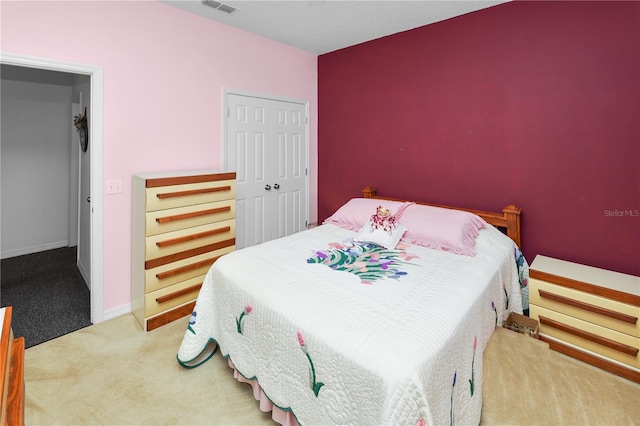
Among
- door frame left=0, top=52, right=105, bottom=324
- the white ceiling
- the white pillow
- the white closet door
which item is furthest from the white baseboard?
the white pillow

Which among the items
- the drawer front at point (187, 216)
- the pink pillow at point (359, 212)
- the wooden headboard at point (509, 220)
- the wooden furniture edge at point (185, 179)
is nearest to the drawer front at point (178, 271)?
the drawer front at point (187, 216)


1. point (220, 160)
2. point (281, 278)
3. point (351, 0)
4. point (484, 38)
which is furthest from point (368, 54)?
point (281, 278)

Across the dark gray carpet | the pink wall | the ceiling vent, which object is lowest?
the dark gray carpet

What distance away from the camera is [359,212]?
301 centimetres

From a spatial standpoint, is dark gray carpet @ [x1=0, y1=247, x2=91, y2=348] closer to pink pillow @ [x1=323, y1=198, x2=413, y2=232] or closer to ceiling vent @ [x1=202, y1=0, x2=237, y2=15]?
pink pillow @ [x1=323, y1=198, x2=413, y2=232]

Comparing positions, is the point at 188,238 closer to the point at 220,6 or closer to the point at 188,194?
the point at 188,194

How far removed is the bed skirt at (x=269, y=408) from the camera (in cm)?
159

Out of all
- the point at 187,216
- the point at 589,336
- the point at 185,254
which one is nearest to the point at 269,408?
the point at 185,254

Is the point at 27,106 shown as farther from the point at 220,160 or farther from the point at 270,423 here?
the point at 270,423

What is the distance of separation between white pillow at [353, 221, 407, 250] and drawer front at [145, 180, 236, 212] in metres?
1.20

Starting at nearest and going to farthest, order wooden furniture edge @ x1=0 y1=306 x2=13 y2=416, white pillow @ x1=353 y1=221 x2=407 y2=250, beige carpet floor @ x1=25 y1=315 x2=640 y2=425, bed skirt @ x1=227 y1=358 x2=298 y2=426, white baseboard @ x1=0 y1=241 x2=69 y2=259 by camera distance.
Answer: wooden furniture edge @ x1=0 y1=306 x2=13 y2=416, bed skirt @ x1=227 y1=358 x2=298 y2=426, beige carpet floor @ x1=25 y1=315 x2=640 y2=425, white pillow @ x1=353 y1=221 x2=407 y2=250, white baseboard @ x1=0 y1=241 x2=69 y2=259

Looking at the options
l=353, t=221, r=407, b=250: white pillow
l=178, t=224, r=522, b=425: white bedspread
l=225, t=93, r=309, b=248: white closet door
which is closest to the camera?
l=178, t=224, r=522, b=425: white bedspread

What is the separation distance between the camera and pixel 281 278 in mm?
1842

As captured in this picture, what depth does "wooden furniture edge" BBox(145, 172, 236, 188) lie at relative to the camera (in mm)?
2465
